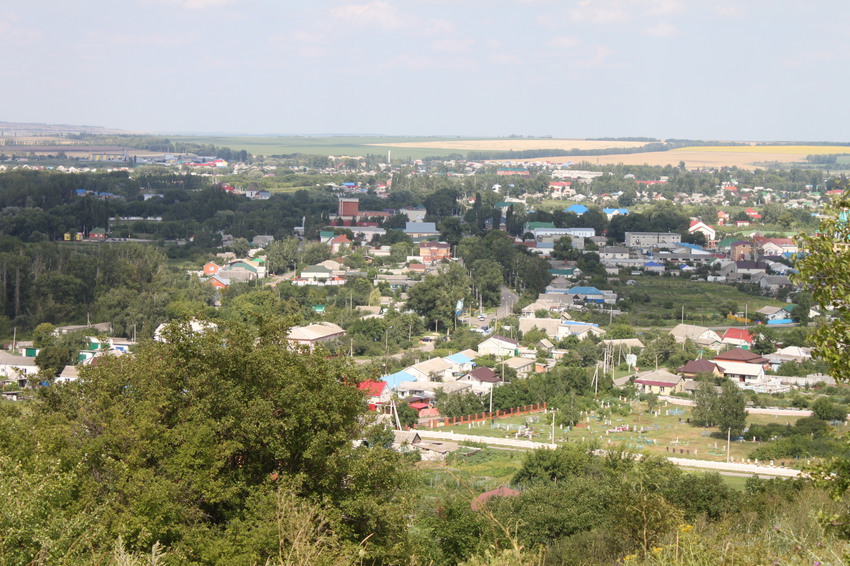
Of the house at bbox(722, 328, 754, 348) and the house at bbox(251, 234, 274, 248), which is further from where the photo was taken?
the house at bbox(251, 234, 274, 248)

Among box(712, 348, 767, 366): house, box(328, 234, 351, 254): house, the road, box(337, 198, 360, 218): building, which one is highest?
box(337, 198, 360, 218): building

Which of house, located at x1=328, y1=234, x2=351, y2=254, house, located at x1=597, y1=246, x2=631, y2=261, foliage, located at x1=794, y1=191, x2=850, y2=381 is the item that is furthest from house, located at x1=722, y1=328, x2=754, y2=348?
foliage, located at x1=794, y1=191, x2=850, y2=381

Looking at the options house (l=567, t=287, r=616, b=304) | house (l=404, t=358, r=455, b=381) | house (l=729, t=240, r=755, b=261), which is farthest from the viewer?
house (l=729, t=240, r=755, b=261)

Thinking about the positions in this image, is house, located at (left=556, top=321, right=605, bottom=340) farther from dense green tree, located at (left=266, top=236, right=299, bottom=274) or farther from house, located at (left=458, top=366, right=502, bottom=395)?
dense green tree, located at (left=266, top=236, right=299, bottom=274)

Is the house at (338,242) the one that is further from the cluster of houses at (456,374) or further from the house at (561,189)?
the house at (561,189)

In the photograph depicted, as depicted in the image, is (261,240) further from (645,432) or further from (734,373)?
(645,432)

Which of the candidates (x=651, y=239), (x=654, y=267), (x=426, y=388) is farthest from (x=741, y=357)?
(x=651, y=239)

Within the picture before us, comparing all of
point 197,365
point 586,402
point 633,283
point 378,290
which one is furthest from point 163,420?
point 633,283

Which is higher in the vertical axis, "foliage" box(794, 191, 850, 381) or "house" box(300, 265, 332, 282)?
"foliage" box(794, 191, 850, 381)
